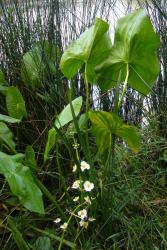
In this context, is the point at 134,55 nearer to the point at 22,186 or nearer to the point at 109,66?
the point at 109,66

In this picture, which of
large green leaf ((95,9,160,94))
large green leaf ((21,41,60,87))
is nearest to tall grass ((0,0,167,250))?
large green leaf ((21,41,60,87))

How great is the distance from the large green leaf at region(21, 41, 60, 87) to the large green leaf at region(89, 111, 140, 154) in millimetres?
407

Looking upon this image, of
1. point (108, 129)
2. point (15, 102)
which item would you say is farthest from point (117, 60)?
point (15, 102)

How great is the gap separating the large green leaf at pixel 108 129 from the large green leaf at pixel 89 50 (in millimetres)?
156

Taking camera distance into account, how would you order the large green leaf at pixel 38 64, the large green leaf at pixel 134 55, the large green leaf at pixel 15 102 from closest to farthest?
the large green leaf at pixel 134 55 → the large green leaf at pixel 15 102 → the large green leaf at pixel 38 64

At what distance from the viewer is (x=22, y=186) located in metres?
0.97

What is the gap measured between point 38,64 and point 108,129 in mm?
485

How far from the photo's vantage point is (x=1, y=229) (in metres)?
1.15

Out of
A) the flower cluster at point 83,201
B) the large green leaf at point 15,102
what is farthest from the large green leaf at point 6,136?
the flower cluster at point 83,201

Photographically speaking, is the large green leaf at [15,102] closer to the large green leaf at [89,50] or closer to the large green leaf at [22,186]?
the large green leaf at [89,50]

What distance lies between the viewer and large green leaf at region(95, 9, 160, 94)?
3.48 ft

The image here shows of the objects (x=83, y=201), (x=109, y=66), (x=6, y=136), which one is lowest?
(x=83, y=201)

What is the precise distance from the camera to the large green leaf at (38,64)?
4.70 feet

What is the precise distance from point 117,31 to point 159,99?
341 millimetres
